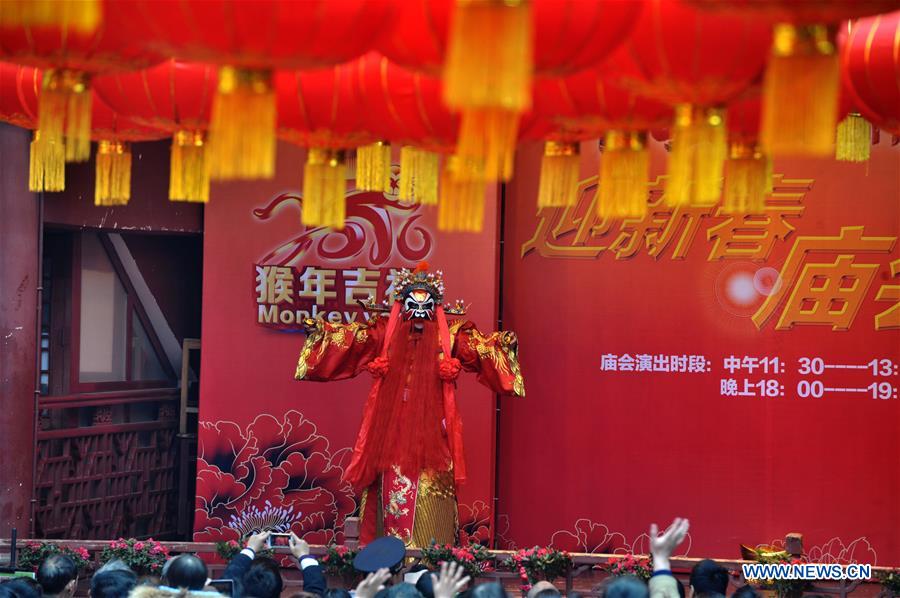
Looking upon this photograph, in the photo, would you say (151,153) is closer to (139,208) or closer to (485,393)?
(139,208)

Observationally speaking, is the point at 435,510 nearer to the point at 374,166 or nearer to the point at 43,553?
the point at 43,553

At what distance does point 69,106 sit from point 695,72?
174cm

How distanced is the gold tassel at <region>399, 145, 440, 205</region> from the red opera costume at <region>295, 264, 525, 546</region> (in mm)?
2064

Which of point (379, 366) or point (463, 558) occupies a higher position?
point (379, 366)

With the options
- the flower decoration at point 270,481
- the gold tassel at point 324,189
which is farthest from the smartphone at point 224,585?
the flower decoration at point 270,481

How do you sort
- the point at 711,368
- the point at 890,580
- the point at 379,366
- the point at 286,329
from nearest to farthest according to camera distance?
the point at 890,580 → the point at 379,366 → the point at 711,368 → the point at 286,329

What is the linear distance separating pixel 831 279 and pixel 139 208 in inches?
161

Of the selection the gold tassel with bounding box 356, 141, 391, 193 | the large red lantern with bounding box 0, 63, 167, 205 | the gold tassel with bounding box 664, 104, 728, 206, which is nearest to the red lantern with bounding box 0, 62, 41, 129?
the large red lantern with bounding box 0, 63, 167, 205

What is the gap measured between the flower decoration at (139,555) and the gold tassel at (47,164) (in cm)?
208

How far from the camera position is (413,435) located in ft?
20.8

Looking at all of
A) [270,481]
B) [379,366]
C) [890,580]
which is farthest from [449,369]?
[890,580]

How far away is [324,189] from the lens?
3.99 m

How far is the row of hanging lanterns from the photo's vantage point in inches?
114

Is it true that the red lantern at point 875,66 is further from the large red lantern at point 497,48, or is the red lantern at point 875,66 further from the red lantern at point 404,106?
the red lantern at point 404,106
